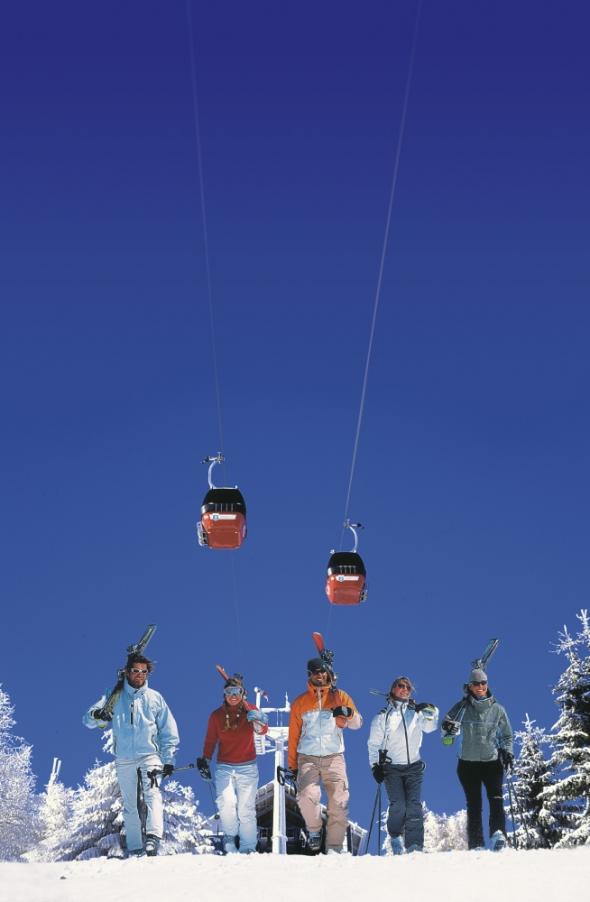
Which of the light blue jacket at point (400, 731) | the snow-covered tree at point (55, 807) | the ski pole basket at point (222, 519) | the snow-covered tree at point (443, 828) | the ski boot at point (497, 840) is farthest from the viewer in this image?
the snow-covered tree at point (443, 828)

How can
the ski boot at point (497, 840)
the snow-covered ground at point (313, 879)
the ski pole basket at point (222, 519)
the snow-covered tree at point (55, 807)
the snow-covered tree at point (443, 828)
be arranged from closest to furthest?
the snow-covered ground at point (313, 879), the ski boot at point (497, 840), the ski pole basket at point (222, 519), the snow-covered tree at point (55, 807), the snow-covered tree at point (443, 828)

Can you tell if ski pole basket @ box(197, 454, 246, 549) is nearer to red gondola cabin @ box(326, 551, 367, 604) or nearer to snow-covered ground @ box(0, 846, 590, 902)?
red gondola cabin @ box(326, 551, 367, 604)

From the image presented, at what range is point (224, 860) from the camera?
8.80 meters

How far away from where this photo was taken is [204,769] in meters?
11.7

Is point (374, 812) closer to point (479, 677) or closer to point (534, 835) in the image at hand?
point (479, 677)

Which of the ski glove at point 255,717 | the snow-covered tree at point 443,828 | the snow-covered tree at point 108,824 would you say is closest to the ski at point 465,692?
the ski glove at point 255,717

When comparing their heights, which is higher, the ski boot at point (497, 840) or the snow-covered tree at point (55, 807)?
the snow-covered tree at point (55, 807)

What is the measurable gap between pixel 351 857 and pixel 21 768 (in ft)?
99.5

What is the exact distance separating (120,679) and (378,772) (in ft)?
11.1

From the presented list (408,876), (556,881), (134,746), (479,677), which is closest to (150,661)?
(134,746)

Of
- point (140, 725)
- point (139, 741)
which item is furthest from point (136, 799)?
point (140, 725)

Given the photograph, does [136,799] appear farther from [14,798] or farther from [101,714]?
[14,798]

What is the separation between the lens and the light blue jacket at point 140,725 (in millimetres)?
11203

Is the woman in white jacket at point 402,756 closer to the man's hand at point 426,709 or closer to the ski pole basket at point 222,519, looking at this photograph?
the man's hand at point 426,709
